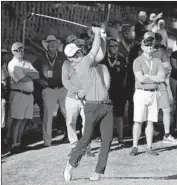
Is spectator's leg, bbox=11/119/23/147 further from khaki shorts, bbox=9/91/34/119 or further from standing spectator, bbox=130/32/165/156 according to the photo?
standing spectator, bbox=130/32/165/156

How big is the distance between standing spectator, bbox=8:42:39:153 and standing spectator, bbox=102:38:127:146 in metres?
1.44

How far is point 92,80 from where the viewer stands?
340 inches

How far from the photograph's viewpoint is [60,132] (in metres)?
13.0

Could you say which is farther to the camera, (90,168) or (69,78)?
(69,78)

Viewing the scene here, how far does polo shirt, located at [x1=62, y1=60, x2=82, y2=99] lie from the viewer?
10781 mm

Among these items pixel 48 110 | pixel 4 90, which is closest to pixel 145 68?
pixel 48 110

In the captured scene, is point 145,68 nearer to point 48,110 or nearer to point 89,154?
point 89,154

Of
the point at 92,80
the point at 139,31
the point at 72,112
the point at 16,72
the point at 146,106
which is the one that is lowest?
the point at 72,112

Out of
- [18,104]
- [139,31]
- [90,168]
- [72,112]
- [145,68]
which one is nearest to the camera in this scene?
[90,168]

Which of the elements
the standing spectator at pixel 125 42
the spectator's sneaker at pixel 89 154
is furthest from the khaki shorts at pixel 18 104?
the standing spectator at pixel 125 42

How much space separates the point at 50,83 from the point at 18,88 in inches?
28.8

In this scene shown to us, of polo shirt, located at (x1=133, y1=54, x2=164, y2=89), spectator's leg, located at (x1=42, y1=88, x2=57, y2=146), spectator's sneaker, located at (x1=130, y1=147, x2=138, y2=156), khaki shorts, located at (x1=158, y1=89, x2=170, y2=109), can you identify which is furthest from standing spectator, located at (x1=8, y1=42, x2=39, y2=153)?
khaki shorts, located at (x1=158, y1=89, x2=170, y2=109)

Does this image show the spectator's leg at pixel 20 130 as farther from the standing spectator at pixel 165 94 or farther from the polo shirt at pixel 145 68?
the standing spectator at pixel 165 94

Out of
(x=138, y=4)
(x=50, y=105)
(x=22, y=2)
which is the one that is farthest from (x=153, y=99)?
(x=138, y=4)
